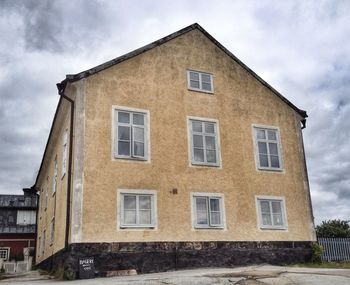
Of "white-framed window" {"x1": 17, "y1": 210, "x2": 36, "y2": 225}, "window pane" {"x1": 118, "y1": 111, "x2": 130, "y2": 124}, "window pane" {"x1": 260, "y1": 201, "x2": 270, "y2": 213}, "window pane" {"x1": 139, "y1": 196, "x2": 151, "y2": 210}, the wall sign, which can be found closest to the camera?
the wall sign

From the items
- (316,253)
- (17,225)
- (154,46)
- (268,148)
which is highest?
(154,46)

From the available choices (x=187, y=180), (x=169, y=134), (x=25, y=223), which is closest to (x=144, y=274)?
(x=187, y=180)

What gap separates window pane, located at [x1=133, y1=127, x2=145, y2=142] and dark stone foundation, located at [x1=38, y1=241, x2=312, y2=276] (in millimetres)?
3997

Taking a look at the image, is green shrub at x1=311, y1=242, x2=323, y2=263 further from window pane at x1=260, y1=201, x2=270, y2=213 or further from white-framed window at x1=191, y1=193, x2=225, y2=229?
white-framed window at x1=191, y1=193, x2=225, y2=229

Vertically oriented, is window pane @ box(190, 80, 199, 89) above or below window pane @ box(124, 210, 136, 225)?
above

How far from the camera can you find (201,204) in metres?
17.2

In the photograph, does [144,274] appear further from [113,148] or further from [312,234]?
[312,234]

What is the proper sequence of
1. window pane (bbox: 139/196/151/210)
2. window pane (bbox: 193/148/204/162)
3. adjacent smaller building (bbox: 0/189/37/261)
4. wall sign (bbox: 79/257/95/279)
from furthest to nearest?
1. adjacent smaller building (bbox: 0/189/37/261)
2. window pane (bbox: 193/148/204/162)
3. window pane (bbox: 139/196/151/210)
4. wall sign (bbox: 79/257/95/279)

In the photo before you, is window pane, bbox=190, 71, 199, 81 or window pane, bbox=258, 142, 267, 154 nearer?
window pane, bbox=190, 71, 199, 81

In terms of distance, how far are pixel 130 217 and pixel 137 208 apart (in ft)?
1.43

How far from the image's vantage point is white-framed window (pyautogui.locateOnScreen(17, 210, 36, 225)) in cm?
4497

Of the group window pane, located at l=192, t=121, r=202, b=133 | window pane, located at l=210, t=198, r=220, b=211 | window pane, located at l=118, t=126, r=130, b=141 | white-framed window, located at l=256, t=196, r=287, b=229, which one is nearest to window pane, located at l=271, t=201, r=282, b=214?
white-framed window, located at l=256, t=196, r=287, b=229

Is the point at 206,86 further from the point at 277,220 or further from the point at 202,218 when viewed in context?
the point at 277,220

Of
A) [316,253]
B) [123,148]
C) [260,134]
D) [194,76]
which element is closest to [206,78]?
[194,76]
